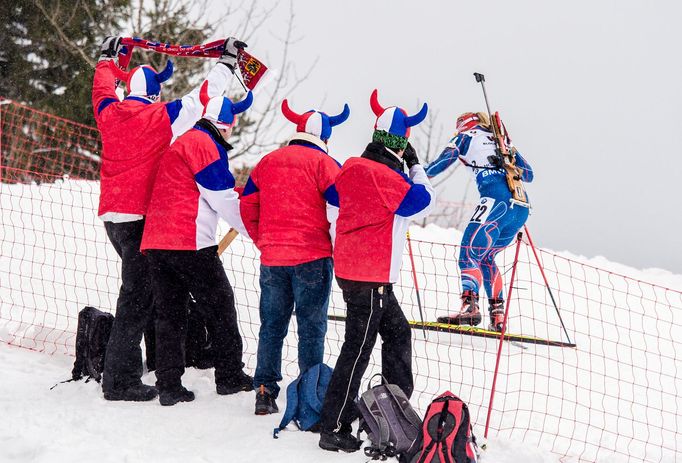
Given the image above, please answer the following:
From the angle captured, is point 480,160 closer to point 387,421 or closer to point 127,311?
point 387,421

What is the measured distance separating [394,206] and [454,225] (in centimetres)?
2105

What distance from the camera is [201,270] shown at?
476 centimetres

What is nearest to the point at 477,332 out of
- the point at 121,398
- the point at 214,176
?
the point at 214,176

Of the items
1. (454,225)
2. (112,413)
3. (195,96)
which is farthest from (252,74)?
(454,225)

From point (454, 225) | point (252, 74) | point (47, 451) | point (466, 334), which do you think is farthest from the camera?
point (454, 225)

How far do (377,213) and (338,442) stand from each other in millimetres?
1318

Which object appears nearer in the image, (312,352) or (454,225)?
(312,352)

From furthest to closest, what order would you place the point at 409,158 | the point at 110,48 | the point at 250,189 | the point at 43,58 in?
the point at 43,58 < the point at 110,48 < the point at 250,189 < the point at 409,158

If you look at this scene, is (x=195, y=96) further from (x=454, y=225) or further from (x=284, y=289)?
(x=454, y=225)

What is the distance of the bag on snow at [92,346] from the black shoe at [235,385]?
95 centimetres

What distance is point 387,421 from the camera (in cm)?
411

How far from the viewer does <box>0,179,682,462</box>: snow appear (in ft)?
14.1

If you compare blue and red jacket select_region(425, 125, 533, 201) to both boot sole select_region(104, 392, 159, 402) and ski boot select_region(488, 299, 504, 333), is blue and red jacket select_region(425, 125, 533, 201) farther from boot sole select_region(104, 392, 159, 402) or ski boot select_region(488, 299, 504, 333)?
boot sole select_region(104, 392, 159, 402)

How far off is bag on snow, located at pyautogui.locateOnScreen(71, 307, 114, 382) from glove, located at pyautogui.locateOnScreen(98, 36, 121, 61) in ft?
6.27
